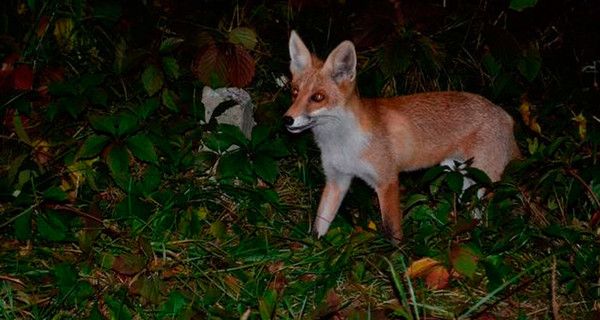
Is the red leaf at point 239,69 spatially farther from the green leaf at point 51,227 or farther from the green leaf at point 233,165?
the green leaf at point 51,227

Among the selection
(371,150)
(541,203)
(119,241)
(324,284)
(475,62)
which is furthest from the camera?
(475,62)

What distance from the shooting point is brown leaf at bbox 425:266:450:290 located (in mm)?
3461

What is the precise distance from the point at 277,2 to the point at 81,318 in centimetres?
316

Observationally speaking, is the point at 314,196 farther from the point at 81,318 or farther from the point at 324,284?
the point at 81,318

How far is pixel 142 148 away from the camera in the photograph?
13.5 ft

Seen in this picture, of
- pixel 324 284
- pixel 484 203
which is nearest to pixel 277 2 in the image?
pixel 484 203

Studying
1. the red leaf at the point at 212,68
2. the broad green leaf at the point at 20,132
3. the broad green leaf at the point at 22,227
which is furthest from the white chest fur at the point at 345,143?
the broad green leaf at the point at 20,132

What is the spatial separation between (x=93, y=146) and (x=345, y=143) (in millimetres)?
1456

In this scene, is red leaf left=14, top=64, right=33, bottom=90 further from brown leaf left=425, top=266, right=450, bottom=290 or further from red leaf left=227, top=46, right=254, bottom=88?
brown leaf left=425, top=266, right=450, bottom=290

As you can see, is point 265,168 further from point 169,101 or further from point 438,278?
point 438,278

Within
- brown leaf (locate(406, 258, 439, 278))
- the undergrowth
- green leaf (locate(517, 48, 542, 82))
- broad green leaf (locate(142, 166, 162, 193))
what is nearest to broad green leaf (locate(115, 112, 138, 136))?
the undergrowth

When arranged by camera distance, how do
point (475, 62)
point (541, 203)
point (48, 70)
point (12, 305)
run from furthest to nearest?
point (475, 62), point (48, 70), point (541, 203), point (12, 305)

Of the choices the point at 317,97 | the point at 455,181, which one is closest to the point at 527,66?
the point at 455,181

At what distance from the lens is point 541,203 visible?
172 inches
